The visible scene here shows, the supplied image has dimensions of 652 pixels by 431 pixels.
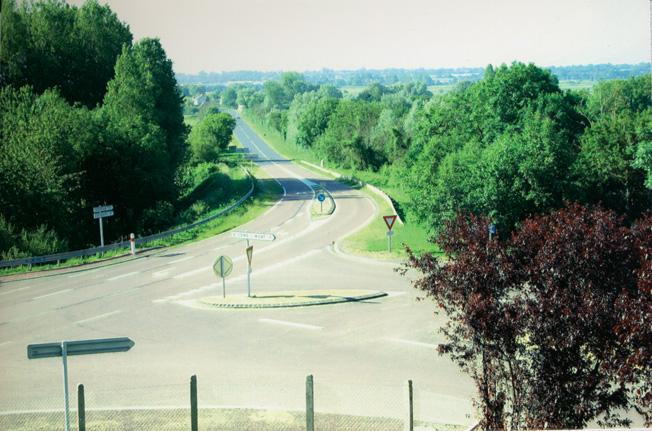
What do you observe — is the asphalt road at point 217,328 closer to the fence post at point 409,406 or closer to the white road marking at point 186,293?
the white road marking at point 186,293

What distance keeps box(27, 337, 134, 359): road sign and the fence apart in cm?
300

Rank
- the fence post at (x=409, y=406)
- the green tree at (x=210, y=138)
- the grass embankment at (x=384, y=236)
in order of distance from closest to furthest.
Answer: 1. the fence post at (x=409, y=406)
2. the grass embankment at (x=384, y=236)
3. the green tree at (x=210, y=138)

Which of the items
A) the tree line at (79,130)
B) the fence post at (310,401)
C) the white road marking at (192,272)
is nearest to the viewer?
the fence post at (310,401)

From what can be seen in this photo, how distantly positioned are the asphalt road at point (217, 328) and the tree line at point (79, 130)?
9.78 metres

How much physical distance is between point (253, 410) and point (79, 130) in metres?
37.1

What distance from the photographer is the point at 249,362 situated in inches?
666

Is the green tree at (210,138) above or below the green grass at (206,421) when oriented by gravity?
above

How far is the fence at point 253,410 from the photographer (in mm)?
12445

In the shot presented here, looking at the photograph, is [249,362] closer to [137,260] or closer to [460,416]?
[460,416]

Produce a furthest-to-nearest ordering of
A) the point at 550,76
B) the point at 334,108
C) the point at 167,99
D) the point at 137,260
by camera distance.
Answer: the point at 334,108
the point at 167,99
the point at 550,76
the point at 137,260

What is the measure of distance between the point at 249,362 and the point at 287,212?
32953mm

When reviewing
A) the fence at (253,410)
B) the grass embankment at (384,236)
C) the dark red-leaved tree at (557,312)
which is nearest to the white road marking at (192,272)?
the grass embankment at (384,236)

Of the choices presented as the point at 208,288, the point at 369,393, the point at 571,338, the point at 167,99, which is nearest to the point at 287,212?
the point at 167,99

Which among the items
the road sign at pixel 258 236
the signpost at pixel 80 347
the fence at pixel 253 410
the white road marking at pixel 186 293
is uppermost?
the signpost at pixel 80 347
